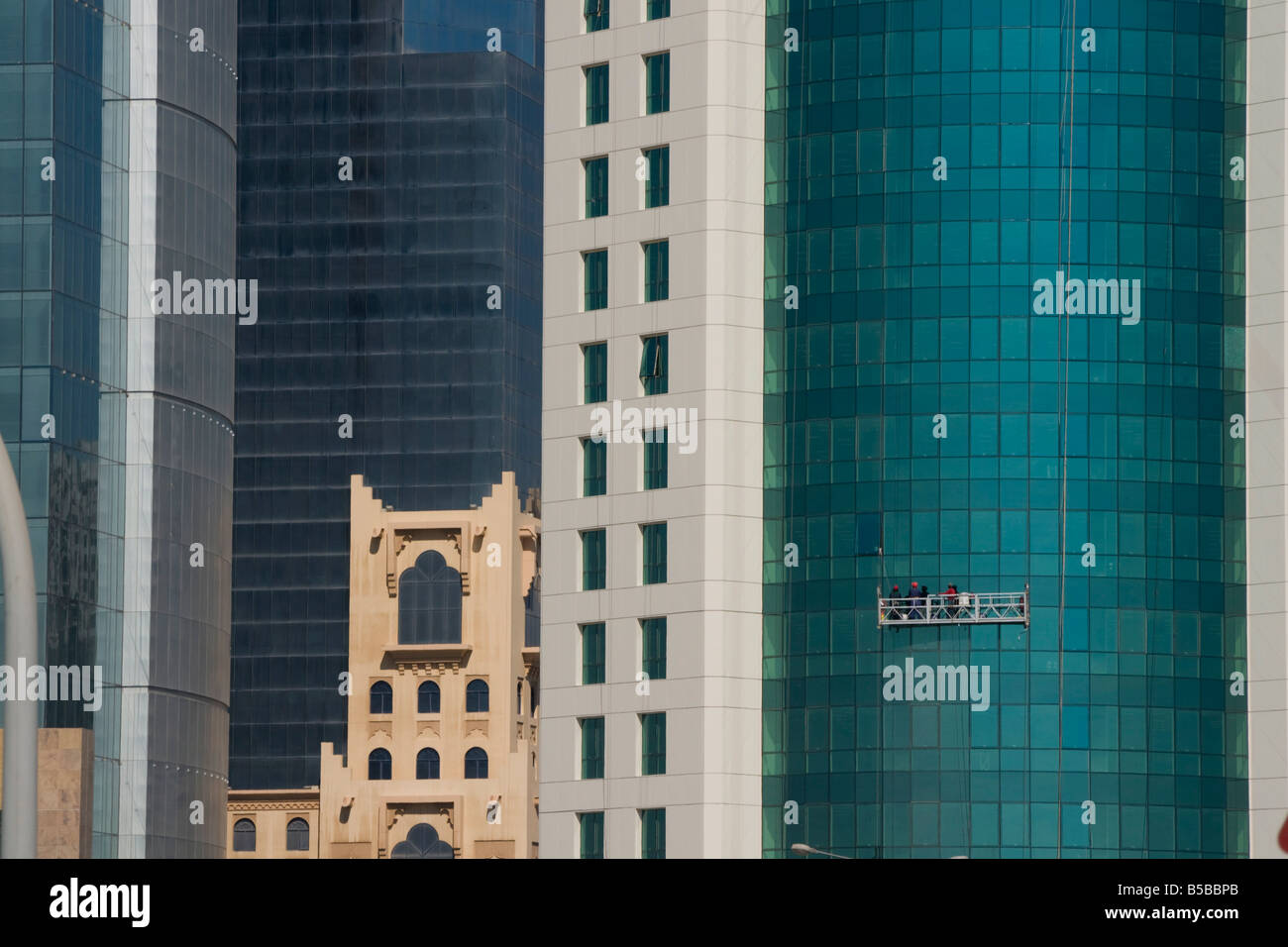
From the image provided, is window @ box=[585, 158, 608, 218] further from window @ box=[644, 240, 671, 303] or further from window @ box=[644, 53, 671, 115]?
window @ box=[644, 53, 671, 115]

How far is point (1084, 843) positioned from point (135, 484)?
56122 millimetres

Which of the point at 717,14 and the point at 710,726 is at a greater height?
the point at 717,14

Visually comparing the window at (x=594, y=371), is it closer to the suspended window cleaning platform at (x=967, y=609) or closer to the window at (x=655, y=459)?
the window at (x=655, y=459)

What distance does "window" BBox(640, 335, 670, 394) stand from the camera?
13200 centimetres

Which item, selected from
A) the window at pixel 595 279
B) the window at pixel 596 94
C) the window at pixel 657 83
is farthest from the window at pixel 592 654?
the window at pixel 657 83

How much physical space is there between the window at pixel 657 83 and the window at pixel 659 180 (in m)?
2.34

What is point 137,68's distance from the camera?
143625 millimetres

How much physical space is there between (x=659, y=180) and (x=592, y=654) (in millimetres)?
25167

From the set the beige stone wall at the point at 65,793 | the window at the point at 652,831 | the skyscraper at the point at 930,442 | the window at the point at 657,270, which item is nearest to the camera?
the skyscraper at the point at 930,442

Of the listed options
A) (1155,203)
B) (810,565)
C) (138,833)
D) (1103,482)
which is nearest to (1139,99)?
(1155,203)

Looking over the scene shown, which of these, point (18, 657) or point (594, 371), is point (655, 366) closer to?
point (594, 371)

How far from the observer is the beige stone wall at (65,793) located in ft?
411

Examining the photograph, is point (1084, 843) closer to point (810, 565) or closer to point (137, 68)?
point (810, 565)

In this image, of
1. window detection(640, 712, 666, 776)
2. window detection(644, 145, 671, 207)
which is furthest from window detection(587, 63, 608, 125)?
window detection(640, 712, 666, 776)
